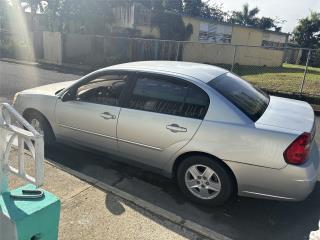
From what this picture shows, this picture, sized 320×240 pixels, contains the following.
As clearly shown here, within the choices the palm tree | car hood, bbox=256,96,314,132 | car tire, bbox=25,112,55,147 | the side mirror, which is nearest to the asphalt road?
car tire, bbox=25,112,55,147

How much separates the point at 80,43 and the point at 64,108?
641 inches

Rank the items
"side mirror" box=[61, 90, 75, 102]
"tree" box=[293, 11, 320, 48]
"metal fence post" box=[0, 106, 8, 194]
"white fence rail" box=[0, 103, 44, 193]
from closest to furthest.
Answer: "white fence rail" box=[0, 103, 44, 193] < "metal fence post" box=[0, 106, 8, 194] < "side mirror" box=[61, 90, 75, 102] < "tree" box=[293, 11, 320, 48]

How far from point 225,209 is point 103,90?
2.18m

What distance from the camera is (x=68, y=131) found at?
440cm

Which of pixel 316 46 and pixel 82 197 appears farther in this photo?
pixel 316 46

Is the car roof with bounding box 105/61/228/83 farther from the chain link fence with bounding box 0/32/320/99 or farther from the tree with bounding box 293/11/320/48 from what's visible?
the tree with bounding box 293/11/320/48

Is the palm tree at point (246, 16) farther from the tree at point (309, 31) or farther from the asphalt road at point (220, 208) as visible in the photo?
the asphalt road at point (220, 208)

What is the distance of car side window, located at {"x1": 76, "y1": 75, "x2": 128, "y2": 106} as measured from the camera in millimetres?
3959

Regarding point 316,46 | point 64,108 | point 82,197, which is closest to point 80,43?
point 64,108

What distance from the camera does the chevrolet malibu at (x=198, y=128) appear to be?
3.04m

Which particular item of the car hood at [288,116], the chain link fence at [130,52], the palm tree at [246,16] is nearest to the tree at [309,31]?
the palm tree at [246,16]

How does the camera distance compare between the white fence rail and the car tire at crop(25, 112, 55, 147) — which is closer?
the white fence rail

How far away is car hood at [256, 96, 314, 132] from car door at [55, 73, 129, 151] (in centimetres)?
182

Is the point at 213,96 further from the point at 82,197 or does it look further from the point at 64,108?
the point at 64,108
